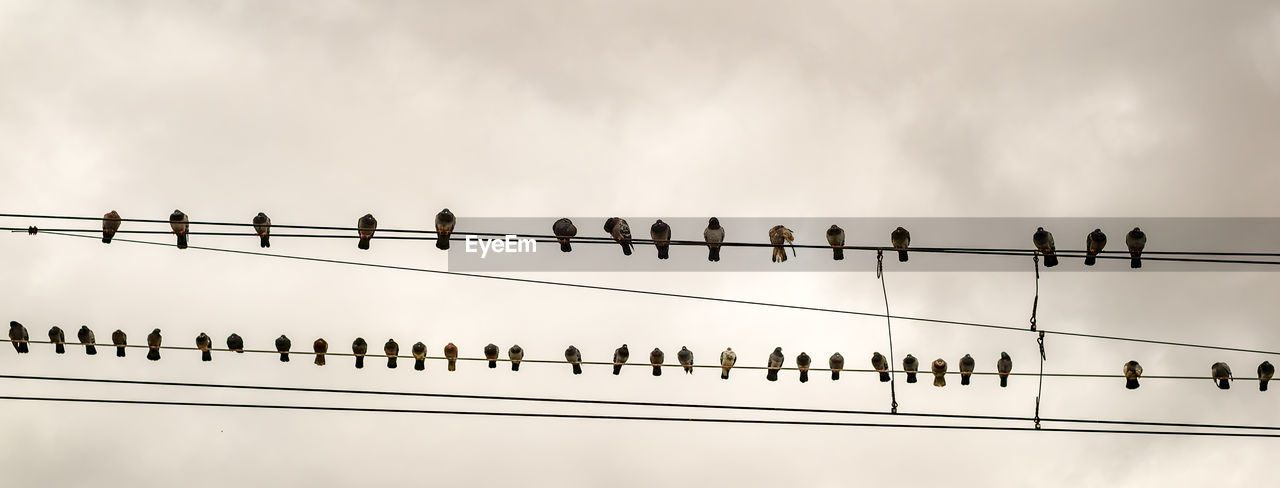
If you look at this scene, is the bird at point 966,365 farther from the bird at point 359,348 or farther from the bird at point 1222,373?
the bird at point 359,348

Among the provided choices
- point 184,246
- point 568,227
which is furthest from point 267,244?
point 568,227

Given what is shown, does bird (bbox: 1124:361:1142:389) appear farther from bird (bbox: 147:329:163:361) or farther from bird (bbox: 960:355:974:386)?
bird (bbox: 147:329:163:361)

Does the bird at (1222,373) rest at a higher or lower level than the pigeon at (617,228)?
lower

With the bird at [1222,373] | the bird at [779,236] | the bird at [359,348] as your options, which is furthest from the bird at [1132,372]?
the bird at [359,348]

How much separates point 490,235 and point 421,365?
6912 mm

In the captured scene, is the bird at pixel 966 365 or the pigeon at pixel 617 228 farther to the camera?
the bird at pixel 966 365

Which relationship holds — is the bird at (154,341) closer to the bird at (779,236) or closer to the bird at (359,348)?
the bird at (359,348)

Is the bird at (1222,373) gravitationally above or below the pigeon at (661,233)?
below

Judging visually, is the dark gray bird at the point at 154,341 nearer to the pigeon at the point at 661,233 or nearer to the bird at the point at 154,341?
the bird at the point at 154,341

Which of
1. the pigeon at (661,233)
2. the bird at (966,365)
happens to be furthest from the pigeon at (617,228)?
the bird at (966,365)

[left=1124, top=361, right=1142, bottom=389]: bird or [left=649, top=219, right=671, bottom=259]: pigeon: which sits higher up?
[left=649, top=219, right=671, bottom=259]: pigeon

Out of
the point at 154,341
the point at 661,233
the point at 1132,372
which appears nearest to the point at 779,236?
the point at 661,233

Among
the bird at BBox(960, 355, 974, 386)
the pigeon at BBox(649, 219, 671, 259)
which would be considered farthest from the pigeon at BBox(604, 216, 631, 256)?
the bird at BBox(960, 355, 974, 386)

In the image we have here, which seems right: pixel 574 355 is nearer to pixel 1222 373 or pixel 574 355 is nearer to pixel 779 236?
pixel 779 236
